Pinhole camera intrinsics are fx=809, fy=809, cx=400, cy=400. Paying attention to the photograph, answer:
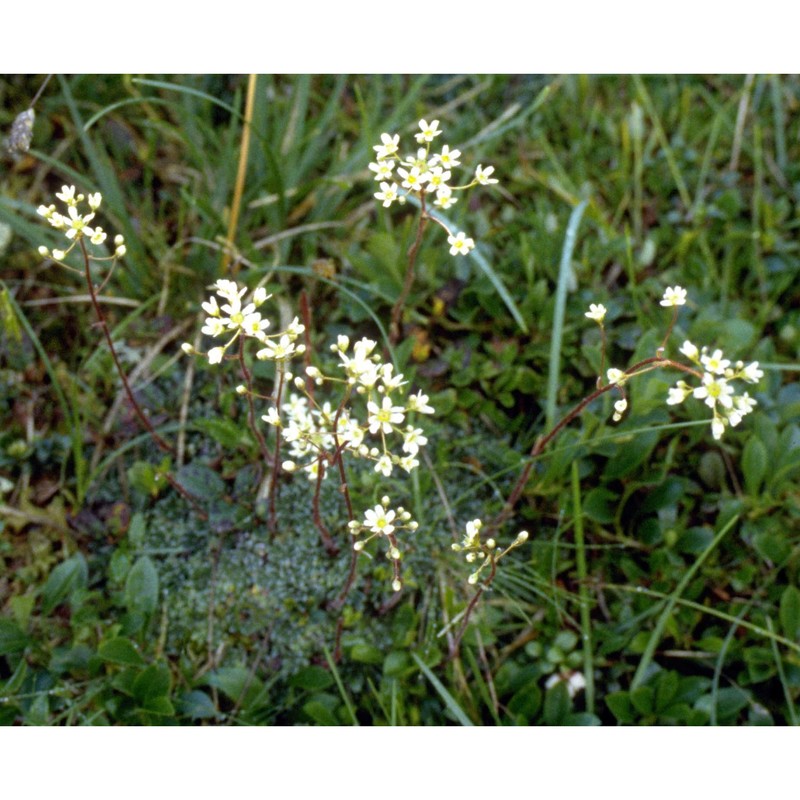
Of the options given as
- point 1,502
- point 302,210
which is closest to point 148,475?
point 1,502

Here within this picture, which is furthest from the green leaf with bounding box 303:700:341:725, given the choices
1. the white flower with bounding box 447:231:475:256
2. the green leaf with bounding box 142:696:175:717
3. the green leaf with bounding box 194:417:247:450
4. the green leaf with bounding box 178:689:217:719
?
the white flower with bounding box 447:231:475:256

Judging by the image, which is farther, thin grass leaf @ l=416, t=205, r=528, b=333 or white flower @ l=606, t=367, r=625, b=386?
thin grass leaf @ l=416, t=205, r=528, b=333

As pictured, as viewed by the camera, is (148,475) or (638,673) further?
(148,475)

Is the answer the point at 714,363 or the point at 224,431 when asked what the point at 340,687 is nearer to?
the point at 224,431

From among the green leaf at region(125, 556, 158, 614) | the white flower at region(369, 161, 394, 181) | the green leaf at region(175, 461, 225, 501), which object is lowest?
the green leaf at region(125, 556, 158, 614)

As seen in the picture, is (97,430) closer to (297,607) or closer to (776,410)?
(297,607)

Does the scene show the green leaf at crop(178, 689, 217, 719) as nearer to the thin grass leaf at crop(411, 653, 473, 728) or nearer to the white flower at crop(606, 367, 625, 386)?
the thin grass leaf at crop(411, 653, 473, 728)

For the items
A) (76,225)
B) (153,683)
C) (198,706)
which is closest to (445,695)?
(198,706)
